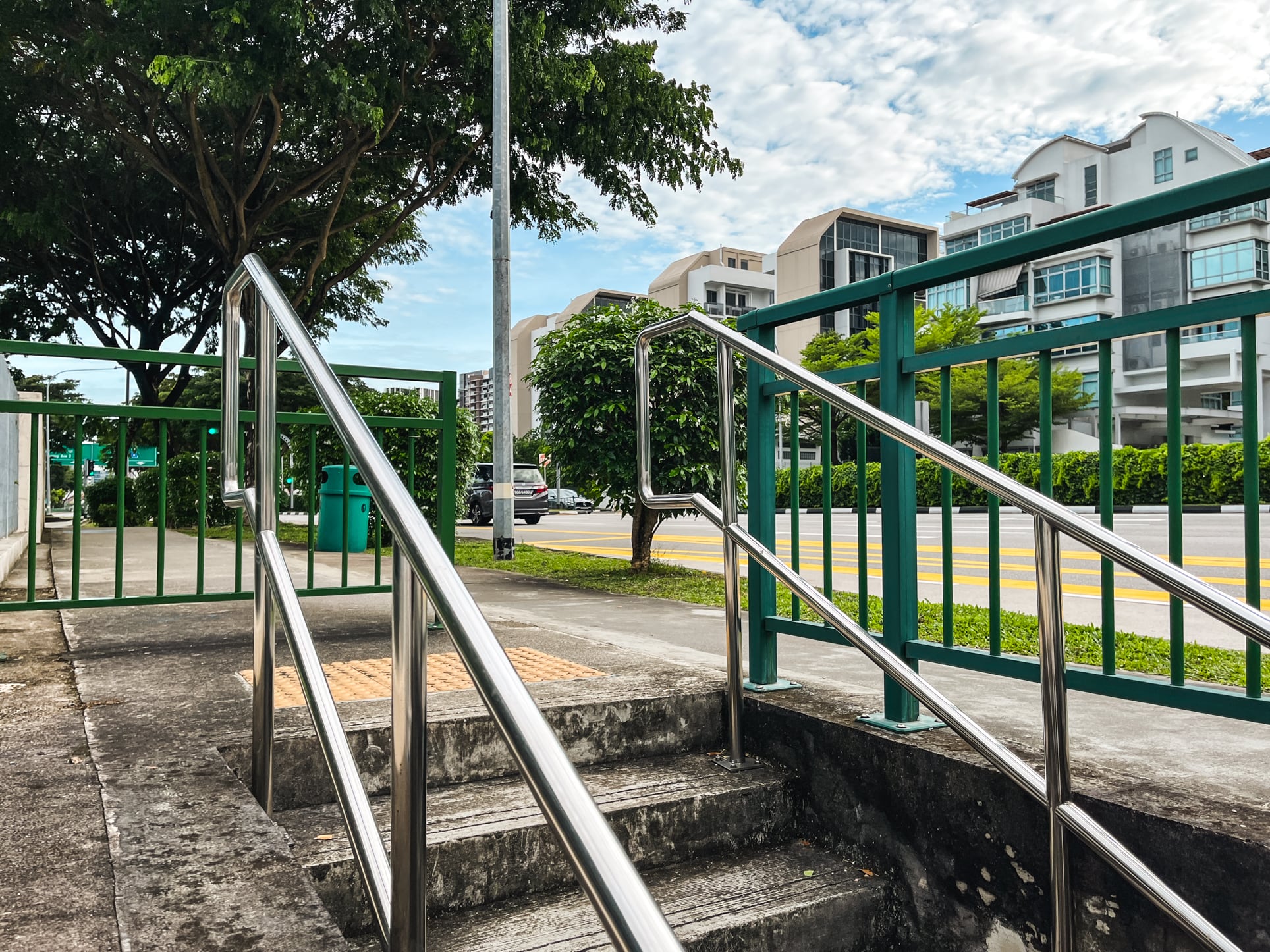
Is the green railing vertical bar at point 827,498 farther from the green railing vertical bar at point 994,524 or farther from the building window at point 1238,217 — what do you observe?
the building window at point 1238,217

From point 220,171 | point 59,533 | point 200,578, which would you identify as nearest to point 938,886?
point 200,578

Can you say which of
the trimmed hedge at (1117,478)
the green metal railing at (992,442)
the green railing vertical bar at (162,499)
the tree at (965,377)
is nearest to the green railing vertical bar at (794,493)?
the green metal railing at (992,442)

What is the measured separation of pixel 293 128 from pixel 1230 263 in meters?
52.2

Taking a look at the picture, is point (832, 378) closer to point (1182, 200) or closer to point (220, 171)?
point (1182, 200)

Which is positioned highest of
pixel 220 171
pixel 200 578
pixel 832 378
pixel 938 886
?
pixel 220 171

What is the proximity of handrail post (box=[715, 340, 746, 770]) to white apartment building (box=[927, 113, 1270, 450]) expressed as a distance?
41276 millimetres

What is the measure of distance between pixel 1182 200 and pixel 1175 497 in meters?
0.67

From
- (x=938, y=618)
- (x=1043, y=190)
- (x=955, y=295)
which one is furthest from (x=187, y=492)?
(x=1043, y=190)

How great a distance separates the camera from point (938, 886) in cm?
250

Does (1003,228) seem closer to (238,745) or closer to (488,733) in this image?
(488,733)

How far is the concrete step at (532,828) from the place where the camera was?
2223 mm

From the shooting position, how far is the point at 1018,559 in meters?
10.9

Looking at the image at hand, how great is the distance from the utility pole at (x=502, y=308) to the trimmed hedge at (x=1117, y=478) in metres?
3.54

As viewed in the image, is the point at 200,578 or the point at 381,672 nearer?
the point at 381,672
